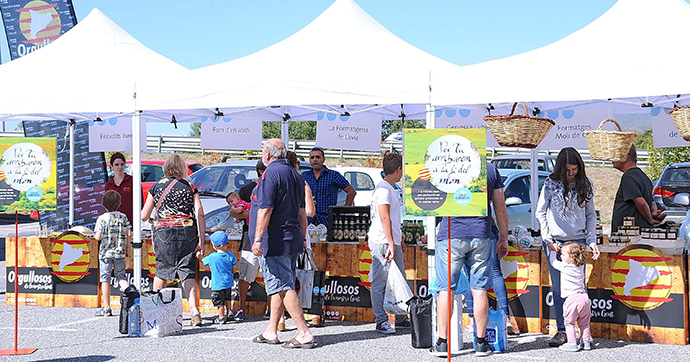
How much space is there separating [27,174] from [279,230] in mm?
2379

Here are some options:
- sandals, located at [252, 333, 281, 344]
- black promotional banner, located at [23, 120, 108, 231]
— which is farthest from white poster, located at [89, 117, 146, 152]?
sandals, located at [252, 333, 281, 344]

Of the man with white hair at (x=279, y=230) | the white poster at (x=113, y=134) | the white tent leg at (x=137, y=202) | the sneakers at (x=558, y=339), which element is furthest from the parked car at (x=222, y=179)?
the sneakers at (x=558, y=339)

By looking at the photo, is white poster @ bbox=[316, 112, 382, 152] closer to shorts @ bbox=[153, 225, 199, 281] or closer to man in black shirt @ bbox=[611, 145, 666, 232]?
shorts @ bbox=[153, 225, 199, 281]

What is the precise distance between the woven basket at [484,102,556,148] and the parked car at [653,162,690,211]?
8725 millimetres

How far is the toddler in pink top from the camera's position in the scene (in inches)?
238

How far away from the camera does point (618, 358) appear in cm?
580

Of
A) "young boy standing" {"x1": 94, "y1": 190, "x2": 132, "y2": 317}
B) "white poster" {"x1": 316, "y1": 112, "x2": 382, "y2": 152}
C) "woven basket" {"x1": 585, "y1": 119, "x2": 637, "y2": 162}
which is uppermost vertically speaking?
"white poster" {"x1": 316, "y1": 112, "x2": 382, "y2": 152}

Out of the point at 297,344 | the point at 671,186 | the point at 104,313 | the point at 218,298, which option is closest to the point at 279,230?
the point at 297,344

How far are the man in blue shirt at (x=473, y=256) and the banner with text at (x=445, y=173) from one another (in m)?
0.53

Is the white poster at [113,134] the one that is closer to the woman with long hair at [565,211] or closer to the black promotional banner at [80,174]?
the black promotional banner at [80,174]

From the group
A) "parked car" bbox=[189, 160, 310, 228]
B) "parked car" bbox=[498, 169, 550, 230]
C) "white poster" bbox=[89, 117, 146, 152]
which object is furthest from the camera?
"parked car" bbox=[498, 169, 550, 230]

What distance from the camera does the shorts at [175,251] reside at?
22.6 feet

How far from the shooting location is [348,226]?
750 centimetres

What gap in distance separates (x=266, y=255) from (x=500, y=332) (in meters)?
2.03
